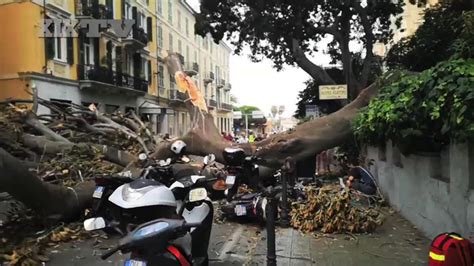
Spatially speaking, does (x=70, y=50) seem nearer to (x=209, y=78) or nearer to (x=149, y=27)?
(x=149, y=27)

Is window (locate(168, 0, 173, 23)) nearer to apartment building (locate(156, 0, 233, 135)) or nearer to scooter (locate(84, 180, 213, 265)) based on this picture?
apartment building (locate(156, 0, 233, 135))

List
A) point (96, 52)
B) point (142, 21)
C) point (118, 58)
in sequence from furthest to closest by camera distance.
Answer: point (142, 21) < point (118, 58) < point (96, 52)

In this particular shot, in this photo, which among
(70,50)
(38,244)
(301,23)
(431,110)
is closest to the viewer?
(431,110)

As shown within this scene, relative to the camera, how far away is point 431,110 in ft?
18.5

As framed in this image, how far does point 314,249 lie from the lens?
632 cm

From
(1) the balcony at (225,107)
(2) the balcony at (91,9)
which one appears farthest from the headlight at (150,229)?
(1) the balcony at (225,107)

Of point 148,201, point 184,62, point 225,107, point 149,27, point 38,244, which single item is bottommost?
point 38,244

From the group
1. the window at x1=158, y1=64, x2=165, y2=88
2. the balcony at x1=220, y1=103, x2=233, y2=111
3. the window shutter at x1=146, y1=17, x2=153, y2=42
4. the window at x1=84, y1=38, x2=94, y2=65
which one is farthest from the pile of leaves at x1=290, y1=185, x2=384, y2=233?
the balcony at x1=220, y1=103, x2=233, y2=111

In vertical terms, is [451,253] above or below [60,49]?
below

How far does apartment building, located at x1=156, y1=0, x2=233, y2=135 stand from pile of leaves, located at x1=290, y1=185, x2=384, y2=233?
820 inches

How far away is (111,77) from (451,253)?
98.8 ft

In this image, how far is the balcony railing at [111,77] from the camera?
94.0ft

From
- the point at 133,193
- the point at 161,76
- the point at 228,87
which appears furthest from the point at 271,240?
the point at 228,87

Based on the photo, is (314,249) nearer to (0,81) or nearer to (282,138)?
(282,138)
